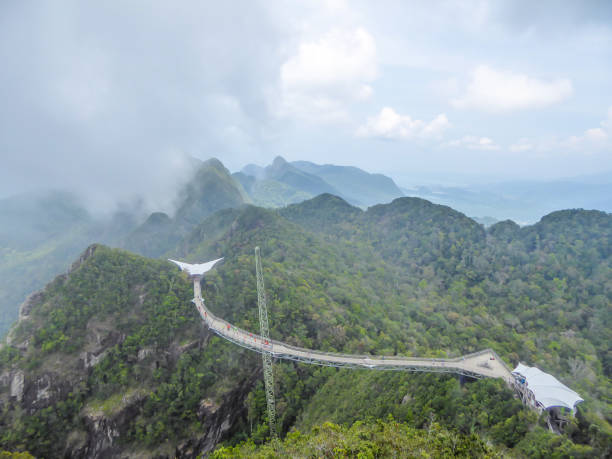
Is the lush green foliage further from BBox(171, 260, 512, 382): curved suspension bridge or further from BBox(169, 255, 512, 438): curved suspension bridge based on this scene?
BBox(169, 255, 512, 438): curved suspension bridge

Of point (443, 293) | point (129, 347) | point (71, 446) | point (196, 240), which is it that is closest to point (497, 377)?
point (443, 293)

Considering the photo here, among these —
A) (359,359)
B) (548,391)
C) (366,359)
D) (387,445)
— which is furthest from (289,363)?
(548,391)

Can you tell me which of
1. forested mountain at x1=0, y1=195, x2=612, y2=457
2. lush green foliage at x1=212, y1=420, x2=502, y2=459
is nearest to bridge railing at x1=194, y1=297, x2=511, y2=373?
forested mountain at x1=0, y1=195, x2=612, y2=457

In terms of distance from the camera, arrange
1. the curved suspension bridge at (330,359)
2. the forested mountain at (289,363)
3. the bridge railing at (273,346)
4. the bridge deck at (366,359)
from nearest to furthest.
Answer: the forested mountain at (289,363) → the bridge deck at (366,359) → the curved suspension bridge at (330,359) → the bridge railing at (273,346)

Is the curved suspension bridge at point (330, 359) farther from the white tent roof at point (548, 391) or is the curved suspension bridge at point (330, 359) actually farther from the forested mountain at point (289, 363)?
the white tent roof at point (548, 391)

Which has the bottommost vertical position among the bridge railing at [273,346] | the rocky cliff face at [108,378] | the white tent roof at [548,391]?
the rocky cliff face at [108,378]

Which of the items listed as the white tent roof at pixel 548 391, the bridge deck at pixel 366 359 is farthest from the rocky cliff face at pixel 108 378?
the white tent roof at pixel 548 391

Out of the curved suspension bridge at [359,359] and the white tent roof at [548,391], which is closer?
the white tent roof at [548,391]

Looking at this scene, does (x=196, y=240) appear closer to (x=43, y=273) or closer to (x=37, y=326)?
(x=37, y=326)
